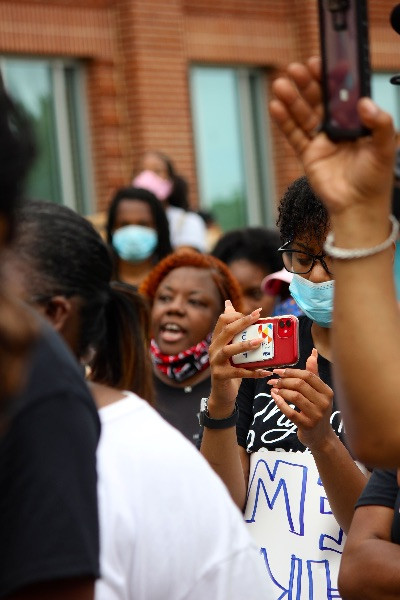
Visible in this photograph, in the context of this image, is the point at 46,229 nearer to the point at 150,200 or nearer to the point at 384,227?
the point at 384,227

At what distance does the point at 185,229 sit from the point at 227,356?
5637 mm

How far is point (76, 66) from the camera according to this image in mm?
12148

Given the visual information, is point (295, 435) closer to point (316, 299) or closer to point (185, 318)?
point (316, 299)

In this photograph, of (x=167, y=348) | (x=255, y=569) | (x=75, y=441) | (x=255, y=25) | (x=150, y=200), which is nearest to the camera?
(x=75, y=441)

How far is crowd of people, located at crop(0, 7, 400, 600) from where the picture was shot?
196 centimetres

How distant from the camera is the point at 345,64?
192cm

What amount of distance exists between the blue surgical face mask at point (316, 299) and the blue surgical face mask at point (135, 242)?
3.86 m

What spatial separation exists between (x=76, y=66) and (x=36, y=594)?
10.5 m

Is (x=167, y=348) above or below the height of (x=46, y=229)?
below

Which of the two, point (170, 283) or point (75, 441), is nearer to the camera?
point (75, 441)

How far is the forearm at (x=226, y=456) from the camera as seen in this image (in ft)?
11.6

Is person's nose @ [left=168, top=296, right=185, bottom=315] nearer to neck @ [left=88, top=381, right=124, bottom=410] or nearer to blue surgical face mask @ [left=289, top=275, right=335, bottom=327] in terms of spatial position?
blue surgical face mask @ [left=289, top=275, right=335, bottom=327]

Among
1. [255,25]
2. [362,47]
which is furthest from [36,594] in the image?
[255,25]

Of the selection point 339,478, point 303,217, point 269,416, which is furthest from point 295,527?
point 303,217
